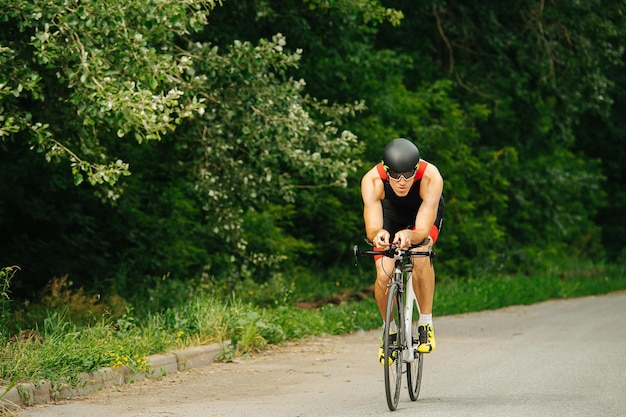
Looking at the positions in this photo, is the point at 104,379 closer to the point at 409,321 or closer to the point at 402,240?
the point at 409,321

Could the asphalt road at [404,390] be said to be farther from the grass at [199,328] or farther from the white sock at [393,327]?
the white sock at [393,327]

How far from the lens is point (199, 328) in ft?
39.4

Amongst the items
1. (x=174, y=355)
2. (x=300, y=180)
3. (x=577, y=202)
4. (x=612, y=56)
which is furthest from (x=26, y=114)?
(x=577, y=202)

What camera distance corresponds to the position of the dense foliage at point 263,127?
36.2 feet

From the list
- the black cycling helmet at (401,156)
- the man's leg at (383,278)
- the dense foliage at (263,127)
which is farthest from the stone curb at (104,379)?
the black cycling helmet at (401,156)

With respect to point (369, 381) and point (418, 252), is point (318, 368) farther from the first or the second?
point (418, 252)

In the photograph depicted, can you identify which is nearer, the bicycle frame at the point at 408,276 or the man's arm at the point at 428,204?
the bicycle frame at the point at 408,276

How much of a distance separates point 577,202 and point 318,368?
24.7m

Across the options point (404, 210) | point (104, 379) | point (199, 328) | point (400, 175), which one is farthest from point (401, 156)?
point (199, 328)

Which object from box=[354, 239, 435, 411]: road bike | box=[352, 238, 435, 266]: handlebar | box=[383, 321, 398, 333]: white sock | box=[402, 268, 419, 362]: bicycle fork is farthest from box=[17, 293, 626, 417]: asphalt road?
box=[352, 238, 435, 266]: handlebar

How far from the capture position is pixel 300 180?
20219 millimetres

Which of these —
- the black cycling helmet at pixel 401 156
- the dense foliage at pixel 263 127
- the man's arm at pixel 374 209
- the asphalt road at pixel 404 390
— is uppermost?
the dense foliage at pixel 263 127

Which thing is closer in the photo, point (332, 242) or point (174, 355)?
point (174, 355)

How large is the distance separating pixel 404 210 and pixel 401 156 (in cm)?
81
